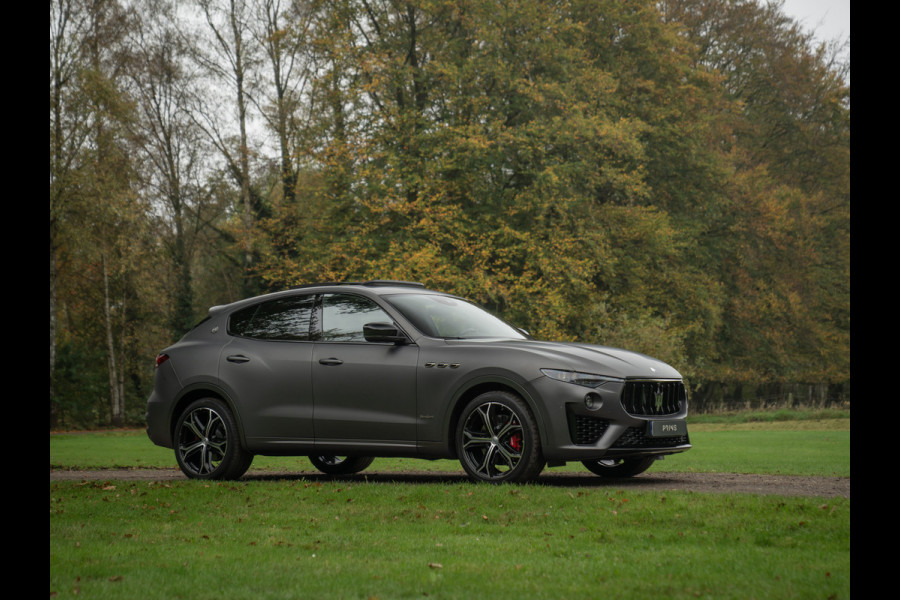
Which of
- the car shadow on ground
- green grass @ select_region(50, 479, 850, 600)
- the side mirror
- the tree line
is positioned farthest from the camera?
the tree line

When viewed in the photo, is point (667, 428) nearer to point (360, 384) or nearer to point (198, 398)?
point (360, 384)

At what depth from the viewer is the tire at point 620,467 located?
10.1m

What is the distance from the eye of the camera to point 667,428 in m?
9.01

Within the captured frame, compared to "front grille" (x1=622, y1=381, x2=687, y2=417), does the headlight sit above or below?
above

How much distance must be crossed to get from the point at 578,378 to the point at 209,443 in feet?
13.4

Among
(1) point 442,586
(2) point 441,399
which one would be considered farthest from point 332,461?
(1) point 442,586

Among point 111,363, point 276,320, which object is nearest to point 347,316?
point 276,320

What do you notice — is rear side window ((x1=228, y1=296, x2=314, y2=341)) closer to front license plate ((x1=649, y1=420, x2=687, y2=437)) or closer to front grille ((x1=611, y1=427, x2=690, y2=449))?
front grille ((x1=611, y1=427, x2=690, y2=449))

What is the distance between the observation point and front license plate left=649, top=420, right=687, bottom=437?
8.84m

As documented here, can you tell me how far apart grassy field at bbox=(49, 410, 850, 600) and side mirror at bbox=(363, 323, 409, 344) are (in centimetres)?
134

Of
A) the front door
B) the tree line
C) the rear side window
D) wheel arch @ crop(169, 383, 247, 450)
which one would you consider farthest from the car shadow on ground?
the tree line

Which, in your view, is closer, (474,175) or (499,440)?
(499,440)

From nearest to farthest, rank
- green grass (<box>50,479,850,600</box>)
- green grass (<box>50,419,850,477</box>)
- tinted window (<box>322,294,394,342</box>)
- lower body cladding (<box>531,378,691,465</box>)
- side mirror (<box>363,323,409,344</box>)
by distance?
green grass (<box>50,479,850,600</box>)
lower body cladding (<box>531,378,691,465</box>)
side mirror (<box>363,323,409,344</box>)
tinted window (<box>322,294,394,342</box>)
green grass (<box>50,419,850,477</box>)

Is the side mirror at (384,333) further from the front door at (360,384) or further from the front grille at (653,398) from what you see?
the front grille at (653,398)
